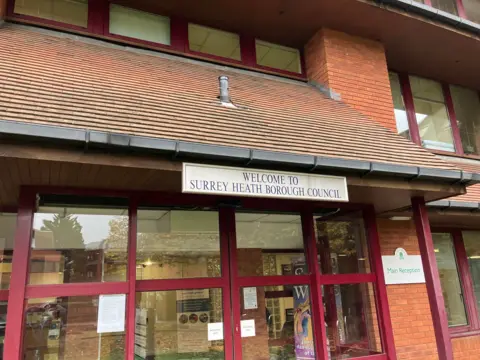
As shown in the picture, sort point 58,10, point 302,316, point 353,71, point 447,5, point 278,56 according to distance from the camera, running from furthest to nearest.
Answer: point 447,5 < point 278,56 < point 353,71 < point 58,10 < point 302,316

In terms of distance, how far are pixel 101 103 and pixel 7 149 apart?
1120mm

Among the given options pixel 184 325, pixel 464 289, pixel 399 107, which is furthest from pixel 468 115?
pixel 184 325

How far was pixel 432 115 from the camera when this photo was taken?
8.91m

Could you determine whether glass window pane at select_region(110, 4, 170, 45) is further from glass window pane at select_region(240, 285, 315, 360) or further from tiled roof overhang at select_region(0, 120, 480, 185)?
glass window pane at select_region(240, 285, 315, 360)

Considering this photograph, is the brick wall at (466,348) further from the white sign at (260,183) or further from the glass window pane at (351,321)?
the white sign at (260,183)

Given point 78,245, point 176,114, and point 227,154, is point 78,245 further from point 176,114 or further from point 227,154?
point 227,154

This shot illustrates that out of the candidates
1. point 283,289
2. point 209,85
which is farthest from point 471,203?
point 209,85

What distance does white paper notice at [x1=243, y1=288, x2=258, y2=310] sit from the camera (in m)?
5.07

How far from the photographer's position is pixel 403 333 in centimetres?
609

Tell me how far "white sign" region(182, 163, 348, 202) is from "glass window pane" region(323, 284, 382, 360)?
68.7 inches

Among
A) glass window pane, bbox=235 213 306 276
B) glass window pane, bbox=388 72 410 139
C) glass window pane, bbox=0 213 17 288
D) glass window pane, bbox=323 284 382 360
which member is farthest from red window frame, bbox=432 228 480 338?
glass window pane, bbox=0 213 17 288

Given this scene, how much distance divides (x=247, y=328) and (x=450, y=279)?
4.89 m

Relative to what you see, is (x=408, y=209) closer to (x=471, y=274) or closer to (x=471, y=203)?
(x=471, y=203)

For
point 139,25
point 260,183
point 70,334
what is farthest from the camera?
point 139,25
